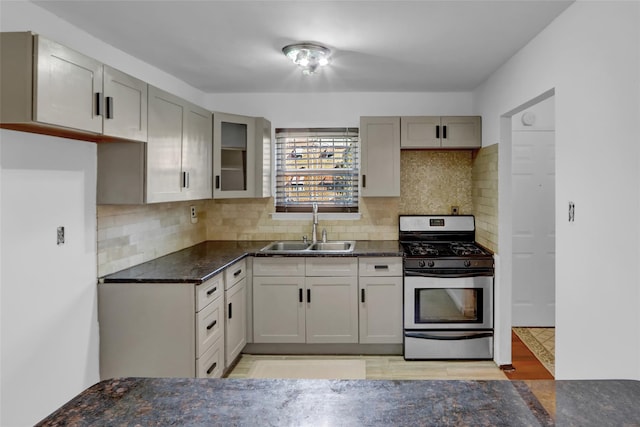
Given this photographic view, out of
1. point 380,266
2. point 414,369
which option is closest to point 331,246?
point 380,266

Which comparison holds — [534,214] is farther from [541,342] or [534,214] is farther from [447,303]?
[447,303]

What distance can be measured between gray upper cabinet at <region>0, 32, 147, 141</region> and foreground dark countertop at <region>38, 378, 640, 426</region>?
139 cm

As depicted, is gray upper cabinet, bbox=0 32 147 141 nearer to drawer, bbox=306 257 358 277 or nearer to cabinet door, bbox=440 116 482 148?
drawer, bbox=306 257 358 277

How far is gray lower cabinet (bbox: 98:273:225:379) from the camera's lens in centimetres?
270

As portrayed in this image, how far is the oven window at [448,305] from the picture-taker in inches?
145

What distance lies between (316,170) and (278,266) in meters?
1.22

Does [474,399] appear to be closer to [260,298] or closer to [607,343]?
[607,343]

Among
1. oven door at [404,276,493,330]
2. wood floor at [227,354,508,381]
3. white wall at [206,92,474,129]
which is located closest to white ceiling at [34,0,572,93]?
white wall at [206,92,474,129]

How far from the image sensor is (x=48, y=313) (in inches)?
91.7

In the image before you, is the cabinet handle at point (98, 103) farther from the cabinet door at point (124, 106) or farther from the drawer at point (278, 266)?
the drawer at point (278, 266)

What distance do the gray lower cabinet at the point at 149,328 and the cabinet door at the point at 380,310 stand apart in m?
1.56

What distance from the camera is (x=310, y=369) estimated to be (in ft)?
11.6

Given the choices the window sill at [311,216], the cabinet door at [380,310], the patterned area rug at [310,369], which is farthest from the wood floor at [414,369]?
the window sill at [311,216]

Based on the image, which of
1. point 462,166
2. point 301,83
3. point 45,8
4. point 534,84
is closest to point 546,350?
point 462,166
